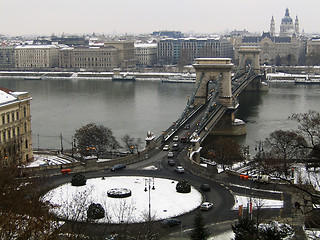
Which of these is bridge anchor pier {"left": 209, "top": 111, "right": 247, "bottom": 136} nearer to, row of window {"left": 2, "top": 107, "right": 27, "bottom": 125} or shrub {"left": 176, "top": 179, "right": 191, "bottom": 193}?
row of window {"left": 2, "top": 107, "right": 27, "bottom": 125}

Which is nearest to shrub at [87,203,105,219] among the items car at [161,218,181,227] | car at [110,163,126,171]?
car at [161,218,181,227]

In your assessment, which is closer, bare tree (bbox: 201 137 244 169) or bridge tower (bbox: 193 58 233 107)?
bare tree (bbox: 201 137 244 169)

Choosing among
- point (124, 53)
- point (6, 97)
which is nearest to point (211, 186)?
point (6, 97)

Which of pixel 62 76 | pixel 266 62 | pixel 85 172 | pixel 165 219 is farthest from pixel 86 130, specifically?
pixel 266 62

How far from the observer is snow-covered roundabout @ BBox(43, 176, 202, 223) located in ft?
43.1

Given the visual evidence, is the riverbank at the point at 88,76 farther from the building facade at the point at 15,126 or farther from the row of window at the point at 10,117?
the row of window at the point at 10,117

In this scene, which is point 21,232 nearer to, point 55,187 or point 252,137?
point 55,187

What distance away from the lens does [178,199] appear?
15.0 meters

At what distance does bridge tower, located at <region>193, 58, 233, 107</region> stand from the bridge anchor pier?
2280 mm

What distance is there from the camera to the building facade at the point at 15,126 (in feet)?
66.5

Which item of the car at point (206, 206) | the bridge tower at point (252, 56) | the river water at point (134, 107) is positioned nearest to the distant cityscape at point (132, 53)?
the river water at point (134, 107)

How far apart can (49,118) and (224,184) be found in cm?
2327

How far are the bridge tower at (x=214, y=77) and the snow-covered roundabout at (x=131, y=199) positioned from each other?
19493 millimetres

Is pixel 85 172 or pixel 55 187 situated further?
pixel 85 172
